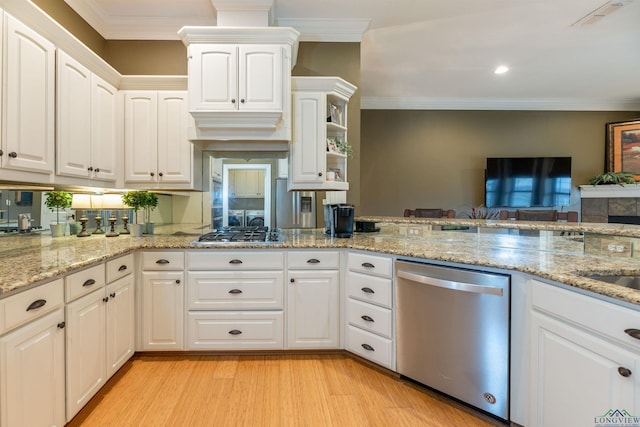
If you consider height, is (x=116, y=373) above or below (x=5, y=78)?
below

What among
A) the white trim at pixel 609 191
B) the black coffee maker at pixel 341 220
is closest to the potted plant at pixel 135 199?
the black coffee maker at pixel 341 220

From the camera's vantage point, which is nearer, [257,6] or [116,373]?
[116,373]

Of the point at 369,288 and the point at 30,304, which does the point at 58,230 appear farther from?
the point at 369,288

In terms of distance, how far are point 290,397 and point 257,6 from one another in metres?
3.03

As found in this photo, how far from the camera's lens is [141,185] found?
271 cm

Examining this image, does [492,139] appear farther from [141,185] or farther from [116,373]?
[116,373]

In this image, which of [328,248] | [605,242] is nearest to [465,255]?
[605,242]

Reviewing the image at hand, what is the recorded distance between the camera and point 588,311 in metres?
1.25

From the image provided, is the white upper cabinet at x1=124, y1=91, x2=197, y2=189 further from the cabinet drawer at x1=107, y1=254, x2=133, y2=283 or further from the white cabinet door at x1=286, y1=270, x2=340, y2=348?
the white cabinet door at x1=286, y1=270, x2=340, y2=348

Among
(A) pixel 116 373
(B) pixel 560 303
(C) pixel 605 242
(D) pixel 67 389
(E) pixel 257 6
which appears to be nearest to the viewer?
(B) pixel 560 303

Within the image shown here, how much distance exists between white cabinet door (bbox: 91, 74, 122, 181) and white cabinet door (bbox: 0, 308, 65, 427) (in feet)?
4.29

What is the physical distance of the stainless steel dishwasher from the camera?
5.38ft

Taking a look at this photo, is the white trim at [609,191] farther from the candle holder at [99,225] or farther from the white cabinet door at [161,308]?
the candle holder at [99,225]

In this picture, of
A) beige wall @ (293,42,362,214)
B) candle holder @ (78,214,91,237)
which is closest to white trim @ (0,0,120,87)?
candle holder @ (78,214,91,237)
